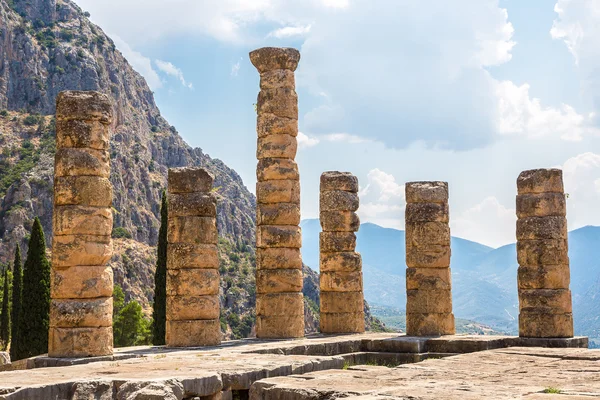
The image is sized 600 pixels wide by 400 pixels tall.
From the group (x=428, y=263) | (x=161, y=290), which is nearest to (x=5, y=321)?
(x=161, y=290)

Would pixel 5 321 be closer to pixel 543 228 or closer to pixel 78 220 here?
pixel 78 220

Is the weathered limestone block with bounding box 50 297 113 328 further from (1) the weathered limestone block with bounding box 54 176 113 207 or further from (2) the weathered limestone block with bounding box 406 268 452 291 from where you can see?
(2) the weathered limestone block with bounding box 406 268 452 291

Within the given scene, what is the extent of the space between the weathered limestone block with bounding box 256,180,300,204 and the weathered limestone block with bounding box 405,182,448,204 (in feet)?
10.7

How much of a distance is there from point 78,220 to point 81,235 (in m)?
0.34

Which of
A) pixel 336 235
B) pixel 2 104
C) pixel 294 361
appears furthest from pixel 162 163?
pixel 294 361

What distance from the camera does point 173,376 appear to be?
10758 millimetres

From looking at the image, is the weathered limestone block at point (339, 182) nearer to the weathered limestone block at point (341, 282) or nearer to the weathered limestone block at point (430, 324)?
the weathered limestone block at point (341, 282)

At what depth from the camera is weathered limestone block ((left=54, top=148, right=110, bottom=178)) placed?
17906mm

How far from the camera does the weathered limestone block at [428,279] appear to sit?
2198cm

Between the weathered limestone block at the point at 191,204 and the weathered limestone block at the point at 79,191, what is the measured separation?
2.57 m

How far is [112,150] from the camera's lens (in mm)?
104438

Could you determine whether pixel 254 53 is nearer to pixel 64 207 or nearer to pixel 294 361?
pixel 64 207

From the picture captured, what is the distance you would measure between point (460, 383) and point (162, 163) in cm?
11673

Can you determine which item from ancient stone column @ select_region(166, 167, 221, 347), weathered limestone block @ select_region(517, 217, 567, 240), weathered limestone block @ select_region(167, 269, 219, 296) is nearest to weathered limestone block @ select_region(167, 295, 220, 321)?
ancient stone column @ select_region(166, 167, 221, 347)
